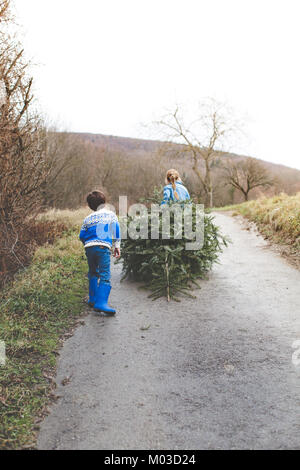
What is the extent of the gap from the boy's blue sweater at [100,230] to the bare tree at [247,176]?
1268 inches

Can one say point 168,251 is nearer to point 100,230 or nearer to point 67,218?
point 100,230

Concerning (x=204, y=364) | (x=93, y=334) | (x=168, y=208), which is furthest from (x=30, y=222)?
(x=204, y=364)

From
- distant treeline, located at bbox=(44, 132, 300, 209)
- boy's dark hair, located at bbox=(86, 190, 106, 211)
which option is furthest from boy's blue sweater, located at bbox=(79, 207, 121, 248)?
distant treeline, located at bbox=(44, 132, 300, 209)

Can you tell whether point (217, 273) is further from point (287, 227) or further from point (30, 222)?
point (30, 222)

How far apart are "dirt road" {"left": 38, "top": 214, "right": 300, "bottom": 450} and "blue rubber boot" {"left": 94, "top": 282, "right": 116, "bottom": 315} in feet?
0.45

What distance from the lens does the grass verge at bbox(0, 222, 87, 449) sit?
3213mm

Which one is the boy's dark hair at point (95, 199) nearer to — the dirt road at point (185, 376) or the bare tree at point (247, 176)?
the dirt road at point (185, 376)

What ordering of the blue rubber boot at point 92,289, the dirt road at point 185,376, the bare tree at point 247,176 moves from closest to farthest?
the dirt road at point 185,376 < the blue rubber boot at point 92,289 < the bare tree at point 247,176

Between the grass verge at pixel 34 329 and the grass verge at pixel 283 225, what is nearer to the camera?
the grass verge at pixel 34 329

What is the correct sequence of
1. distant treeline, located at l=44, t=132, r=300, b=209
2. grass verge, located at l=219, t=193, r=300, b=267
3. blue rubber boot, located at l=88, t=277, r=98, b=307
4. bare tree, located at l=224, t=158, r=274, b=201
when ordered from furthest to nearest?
bare tree, located at l=224, t=158, r=274, b=201, distant treeline, located at l=44, t=132, r=300, b=209, grass verge, located at l=219, t=193, r=300, b=267, blue rubber boot, located at l=88, t=277, r=98, b=307

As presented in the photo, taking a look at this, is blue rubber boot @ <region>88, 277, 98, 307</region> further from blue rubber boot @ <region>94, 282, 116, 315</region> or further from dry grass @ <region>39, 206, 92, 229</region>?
dry grass @ <region>39, 206, 92, 229</region>

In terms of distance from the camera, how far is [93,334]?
4.87 meters

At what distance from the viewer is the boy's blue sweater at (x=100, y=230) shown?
5.45 m

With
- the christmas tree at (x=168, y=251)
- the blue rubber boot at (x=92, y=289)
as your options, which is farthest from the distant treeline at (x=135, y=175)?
the blue rubber boot at (x=92, y=289)
